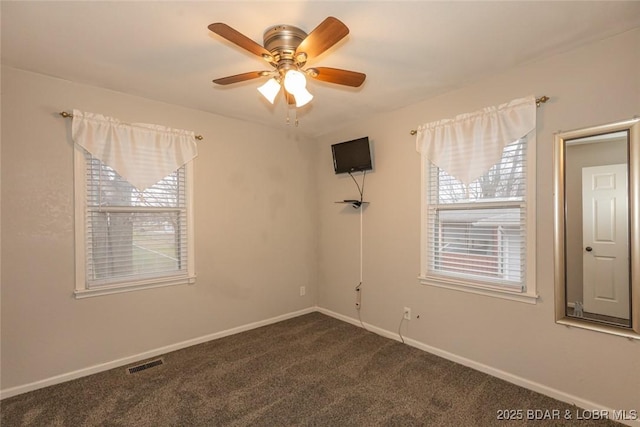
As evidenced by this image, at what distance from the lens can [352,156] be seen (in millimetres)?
3395

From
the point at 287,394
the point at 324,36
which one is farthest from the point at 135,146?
the point at 287,394

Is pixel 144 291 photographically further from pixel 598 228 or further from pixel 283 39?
pixel 598 228

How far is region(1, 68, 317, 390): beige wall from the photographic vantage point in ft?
7.31

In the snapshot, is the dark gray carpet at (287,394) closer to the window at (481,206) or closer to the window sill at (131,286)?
the window sill at (131,286)

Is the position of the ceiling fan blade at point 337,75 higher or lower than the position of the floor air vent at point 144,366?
higher

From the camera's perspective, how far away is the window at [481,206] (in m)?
2.26

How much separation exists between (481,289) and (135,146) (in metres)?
3.32

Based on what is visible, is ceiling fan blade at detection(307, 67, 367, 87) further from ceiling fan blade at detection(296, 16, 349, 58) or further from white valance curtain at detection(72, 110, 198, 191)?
white valance curtain at detection(72, 110, 198, 191)

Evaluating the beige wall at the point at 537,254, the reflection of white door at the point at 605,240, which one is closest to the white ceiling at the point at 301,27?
the beige wall at the point at 537,254

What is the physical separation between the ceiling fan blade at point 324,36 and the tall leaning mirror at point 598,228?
1763mm

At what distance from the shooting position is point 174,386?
7.59 ft

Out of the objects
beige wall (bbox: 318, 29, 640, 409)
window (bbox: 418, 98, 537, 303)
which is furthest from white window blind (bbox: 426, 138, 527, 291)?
beige wall (bbox: 318, 29, 640, 409)

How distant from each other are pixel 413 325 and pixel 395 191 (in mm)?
1386

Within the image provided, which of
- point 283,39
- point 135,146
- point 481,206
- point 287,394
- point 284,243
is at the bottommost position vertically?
point 287,394
